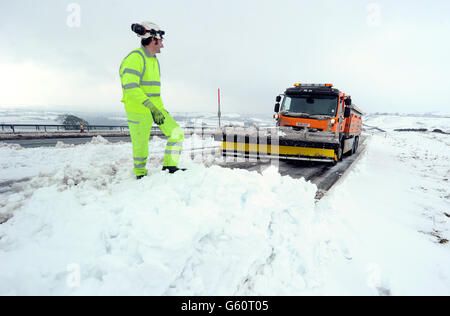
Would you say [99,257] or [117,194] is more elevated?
[117,194]

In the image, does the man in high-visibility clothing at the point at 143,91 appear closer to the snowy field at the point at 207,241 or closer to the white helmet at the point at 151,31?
the white helmet at the point at 151,31

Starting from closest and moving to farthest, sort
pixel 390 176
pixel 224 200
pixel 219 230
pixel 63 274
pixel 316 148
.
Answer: pixel 63 274 < pixel 219 230 < pixel 224 200 < pixel 390 176 < pixel 316 148

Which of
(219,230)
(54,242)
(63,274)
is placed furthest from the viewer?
(219,230)

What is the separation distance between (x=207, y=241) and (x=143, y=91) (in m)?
2.29

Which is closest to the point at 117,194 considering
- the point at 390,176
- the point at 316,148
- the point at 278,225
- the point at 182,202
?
the point at 182,202

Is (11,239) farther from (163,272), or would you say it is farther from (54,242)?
(163,272)

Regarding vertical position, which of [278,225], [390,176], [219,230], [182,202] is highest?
[182,202]

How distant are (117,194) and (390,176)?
759cm

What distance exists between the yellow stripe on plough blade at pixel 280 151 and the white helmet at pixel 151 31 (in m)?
4.92

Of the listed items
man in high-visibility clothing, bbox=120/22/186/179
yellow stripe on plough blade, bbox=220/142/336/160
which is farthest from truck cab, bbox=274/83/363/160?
man in high-visibility clothing, bbox=120/22/186/179

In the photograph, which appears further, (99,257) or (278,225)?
(278,225)

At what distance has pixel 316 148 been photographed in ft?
23.5

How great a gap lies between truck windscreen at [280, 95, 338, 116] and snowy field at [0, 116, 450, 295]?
4.90m

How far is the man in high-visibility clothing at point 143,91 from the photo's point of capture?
2.85m
